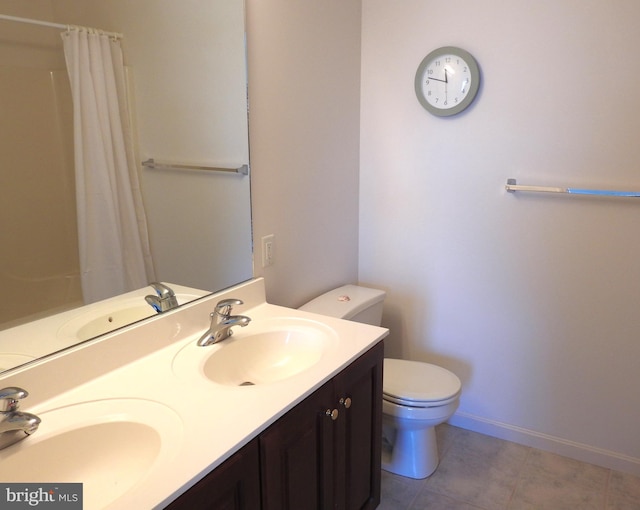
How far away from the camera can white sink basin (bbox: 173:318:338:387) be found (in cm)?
150


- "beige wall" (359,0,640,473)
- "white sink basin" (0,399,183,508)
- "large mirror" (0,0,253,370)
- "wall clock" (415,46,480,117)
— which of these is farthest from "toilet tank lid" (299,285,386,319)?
"white sink basin" (0,399,183,508)

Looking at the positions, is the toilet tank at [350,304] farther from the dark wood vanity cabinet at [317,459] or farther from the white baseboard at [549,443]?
the white baseboard at [549,443]

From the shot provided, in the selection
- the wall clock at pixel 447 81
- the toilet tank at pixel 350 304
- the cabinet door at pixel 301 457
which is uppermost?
the wall clock at pixel 447 81

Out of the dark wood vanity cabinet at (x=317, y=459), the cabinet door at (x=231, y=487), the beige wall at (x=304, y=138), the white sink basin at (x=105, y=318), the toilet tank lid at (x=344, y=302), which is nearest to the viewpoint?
the cabinet door at (x=231, y=487)

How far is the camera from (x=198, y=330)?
162cm

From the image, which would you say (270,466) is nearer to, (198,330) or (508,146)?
(198,330)

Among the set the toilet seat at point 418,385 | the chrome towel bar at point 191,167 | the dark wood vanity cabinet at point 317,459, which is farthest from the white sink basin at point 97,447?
the toilet seat at point 418,385

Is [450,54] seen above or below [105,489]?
above

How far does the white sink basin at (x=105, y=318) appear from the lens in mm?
1272

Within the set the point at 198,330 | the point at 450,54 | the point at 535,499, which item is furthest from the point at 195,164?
the point at 535,499

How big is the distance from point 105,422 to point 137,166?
73cm

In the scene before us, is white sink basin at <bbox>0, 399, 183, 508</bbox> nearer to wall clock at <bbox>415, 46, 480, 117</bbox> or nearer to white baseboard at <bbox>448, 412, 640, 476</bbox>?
wall clock at <bbox>415, 46, 480, 117</bbox>

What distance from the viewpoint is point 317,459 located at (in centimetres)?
138

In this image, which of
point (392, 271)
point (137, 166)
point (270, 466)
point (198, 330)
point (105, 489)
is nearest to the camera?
point (105, 489)
